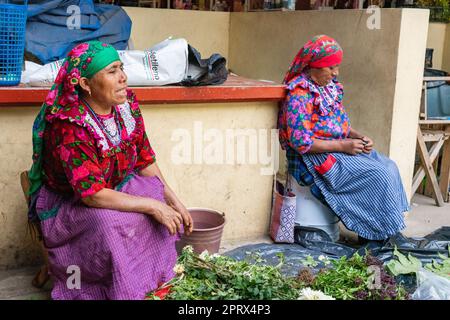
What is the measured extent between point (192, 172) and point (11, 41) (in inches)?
54.6

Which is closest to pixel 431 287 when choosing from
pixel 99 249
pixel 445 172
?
pixel 99 249

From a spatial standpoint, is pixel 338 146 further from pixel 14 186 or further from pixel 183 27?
pixel 183 27

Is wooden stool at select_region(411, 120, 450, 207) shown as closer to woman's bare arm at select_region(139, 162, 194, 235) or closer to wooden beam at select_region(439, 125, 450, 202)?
wooden beam at select_region(439, 125, 450, 202)

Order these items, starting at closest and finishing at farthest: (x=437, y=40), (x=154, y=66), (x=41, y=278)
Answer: (x=41, y=278), (x=154, y=66), (x=437, y=40)

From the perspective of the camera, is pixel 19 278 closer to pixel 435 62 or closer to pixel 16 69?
pixel 16 69

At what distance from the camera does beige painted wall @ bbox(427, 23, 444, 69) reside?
6.32 metres

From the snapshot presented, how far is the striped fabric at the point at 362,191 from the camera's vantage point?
3.63 meters

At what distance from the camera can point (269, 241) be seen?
12.9 ft

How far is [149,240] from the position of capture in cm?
277

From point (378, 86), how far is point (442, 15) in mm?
2888

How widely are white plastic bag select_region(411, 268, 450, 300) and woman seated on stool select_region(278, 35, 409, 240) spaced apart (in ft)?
2.07

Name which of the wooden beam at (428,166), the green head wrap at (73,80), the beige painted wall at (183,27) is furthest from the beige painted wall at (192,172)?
the beige painted wall at (183,27)

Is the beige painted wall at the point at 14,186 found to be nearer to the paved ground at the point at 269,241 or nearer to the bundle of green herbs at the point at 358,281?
the paved ground at the point at 269,241
